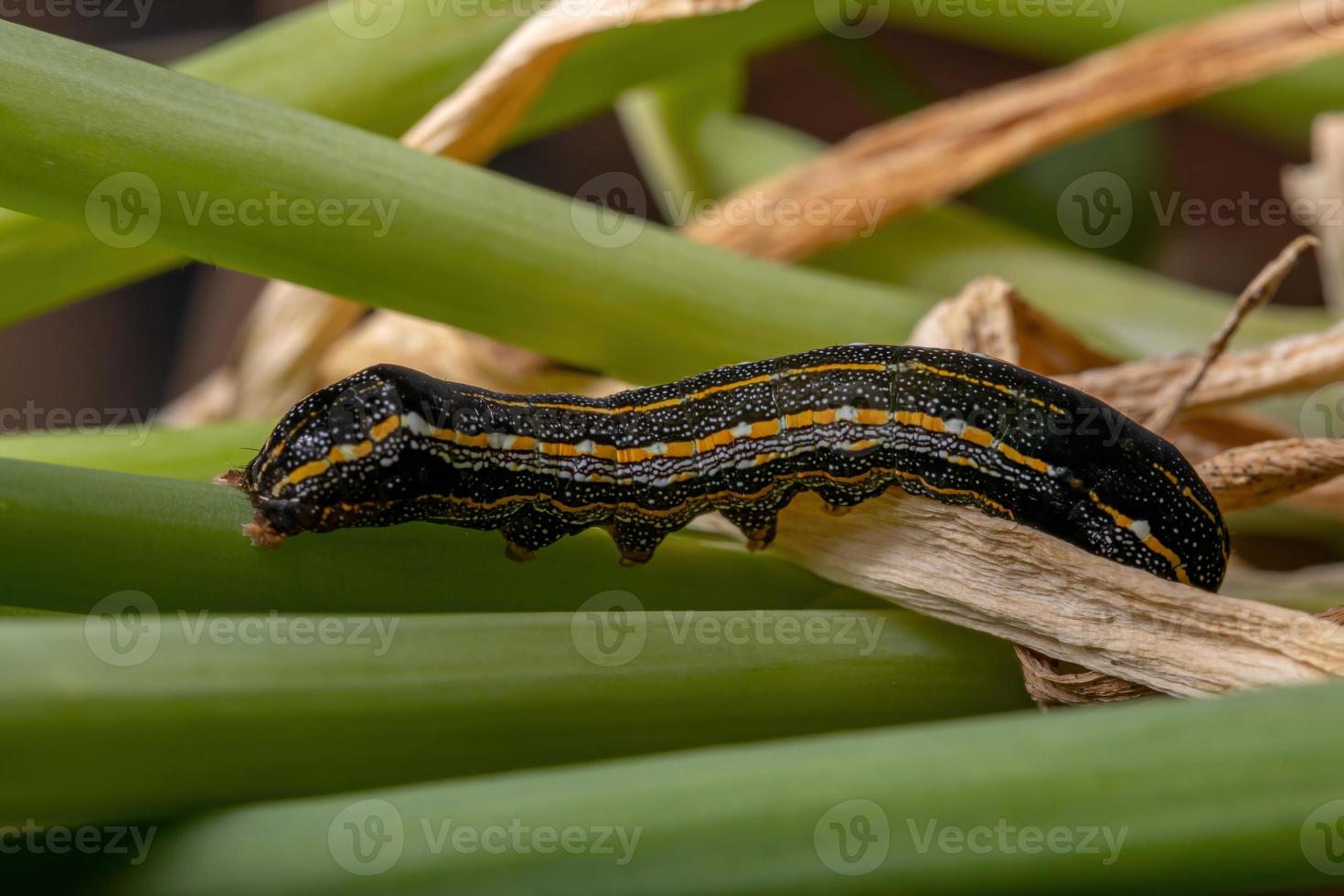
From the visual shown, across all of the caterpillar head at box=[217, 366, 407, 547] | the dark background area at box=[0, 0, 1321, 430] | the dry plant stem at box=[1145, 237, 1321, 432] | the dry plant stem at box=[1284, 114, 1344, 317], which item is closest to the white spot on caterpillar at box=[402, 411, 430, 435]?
the caterpillar head at box=[217, 366, 407, 547]

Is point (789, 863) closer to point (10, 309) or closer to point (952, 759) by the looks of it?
point (952, 759)

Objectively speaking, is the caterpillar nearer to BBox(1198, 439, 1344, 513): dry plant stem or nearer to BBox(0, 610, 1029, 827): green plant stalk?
BBox(1198, 439, 1344, 513): dry plant stem

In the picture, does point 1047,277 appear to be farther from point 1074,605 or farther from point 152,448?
point 152,448

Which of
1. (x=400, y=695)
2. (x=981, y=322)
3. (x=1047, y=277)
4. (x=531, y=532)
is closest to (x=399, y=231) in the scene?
(x=531, y=532)

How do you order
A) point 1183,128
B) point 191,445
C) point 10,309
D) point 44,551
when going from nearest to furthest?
1. point 44,551
2. point 191,445
3. point 10,309
4. point 1183,128

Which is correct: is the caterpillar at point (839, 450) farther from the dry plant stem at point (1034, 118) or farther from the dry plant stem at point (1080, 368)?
the dry plant stem at point (1034, 118)

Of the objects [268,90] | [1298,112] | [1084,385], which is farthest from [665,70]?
[1298,112]
